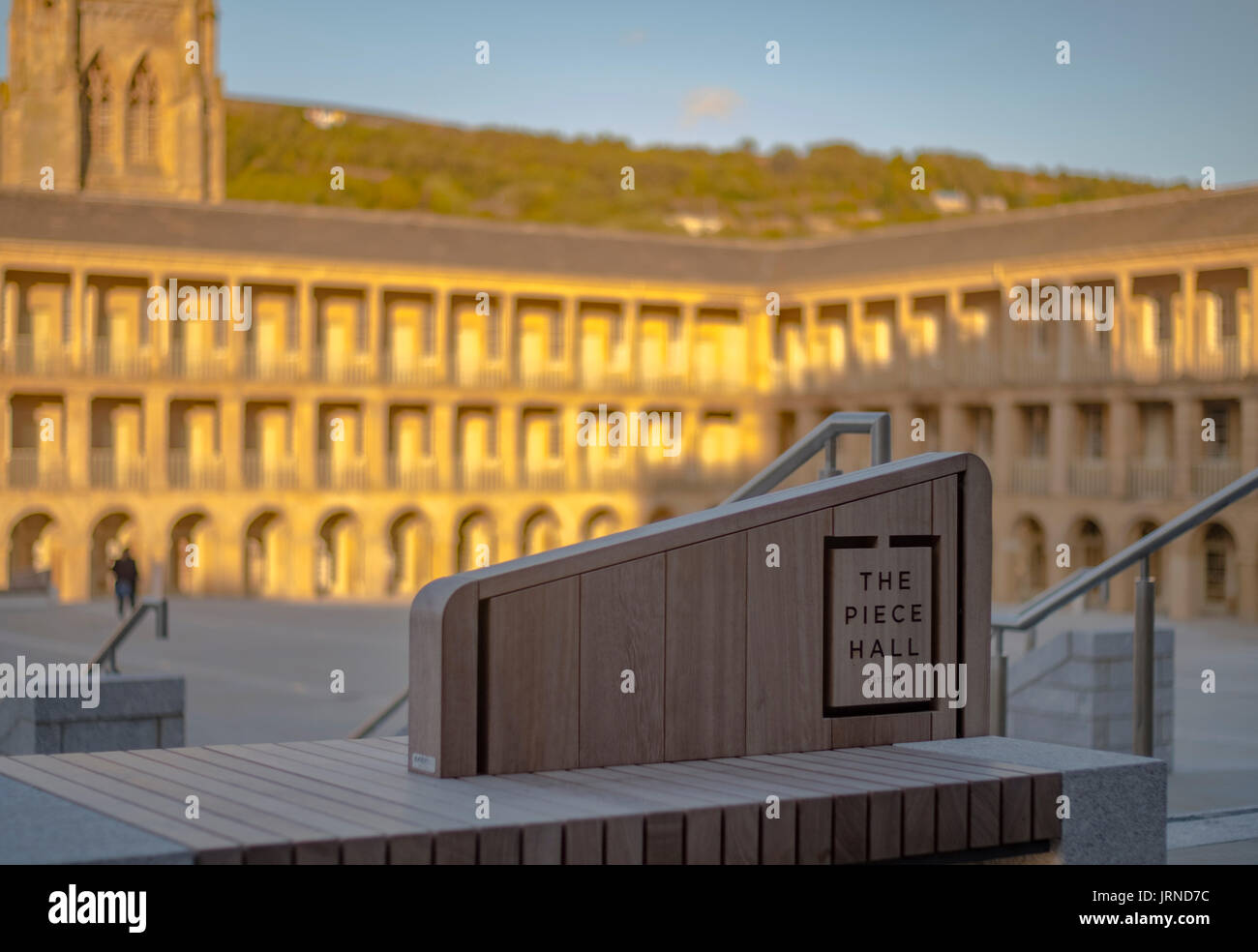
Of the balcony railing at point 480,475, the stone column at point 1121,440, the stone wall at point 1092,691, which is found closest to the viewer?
the stone wall at point 1092,691

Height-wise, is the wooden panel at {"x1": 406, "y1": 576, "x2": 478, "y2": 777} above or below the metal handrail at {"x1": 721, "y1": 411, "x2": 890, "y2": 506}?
below

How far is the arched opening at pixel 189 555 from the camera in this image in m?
44.9

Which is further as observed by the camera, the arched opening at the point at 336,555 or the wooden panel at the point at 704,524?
the arched opening at the point at 336,555

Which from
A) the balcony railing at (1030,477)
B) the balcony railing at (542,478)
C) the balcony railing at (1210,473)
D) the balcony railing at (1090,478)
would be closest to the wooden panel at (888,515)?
the balcony railing at (1210,473)

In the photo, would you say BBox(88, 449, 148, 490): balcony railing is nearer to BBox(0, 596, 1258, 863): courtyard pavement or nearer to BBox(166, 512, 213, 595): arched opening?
BBox(166, 512, 213, 595): arched opening

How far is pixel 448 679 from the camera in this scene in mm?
6594

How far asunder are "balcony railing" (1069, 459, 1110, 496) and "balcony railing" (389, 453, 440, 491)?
16185 mm

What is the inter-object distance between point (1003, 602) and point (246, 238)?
20844mm

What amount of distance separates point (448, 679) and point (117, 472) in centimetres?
3909

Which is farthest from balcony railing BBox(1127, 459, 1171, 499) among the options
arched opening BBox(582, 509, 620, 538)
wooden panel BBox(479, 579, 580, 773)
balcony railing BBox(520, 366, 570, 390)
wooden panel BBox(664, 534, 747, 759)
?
wooden panel BBox(479, 579, 580, 773)

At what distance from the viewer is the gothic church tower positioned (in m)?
60.1

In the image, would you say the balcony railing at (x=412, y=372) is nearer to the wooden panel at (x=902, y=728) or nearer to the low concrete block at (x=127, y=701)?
the low concrete block at (x=127, y=701)

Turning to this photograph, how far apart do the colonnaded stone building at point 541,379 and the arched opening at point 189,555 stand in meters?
0.10

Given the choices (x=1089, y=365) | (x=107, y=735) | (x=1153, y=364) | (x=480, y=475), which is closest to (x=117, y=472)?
(x=480, y=475)
